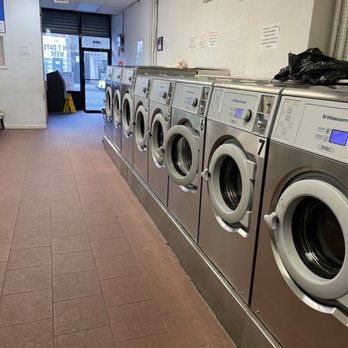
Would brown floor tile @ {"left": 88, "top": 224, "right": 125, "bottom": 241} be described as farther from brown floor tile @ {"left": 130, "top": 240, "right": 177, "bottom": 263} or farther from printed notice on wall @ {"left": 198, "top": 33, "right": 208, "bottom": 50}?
printed notice on wall @ {"left": 198, "top": 33, "right": 208, "bottom": 50}

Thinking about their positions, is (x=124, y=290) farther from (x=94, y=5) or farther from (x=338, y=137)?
(x=94, y=5)

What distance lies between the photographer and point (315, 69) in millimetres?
2125

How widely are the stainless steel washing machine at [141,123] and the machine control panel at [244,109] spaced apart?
1.37 meters

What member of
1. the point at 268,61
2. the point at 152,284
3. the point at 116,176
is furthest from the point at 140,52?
the point at 152,284

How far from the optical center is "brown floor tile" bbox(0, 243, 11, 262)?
8.31ft

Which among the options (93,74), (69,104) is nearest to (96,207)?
(69,104)

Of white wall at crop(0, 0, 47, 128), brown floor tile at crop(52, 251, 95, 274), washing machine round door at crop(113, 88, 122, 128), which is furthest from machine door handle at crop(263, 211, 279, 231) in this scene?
white wall at crop(0, 0, 47, 128)

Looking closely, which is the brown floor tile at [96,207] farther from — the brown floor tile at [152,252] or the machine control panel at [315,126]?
the machine control panel at [315,126]

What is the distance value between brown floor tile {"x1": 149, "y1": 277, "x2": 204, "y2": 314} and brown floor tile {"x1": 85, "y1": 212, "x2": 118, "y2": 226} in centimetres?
105

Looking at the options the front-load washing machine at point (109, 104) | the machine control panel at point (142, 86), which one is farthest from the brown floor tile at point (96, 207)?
the front-load washing machine at point (109, 104)

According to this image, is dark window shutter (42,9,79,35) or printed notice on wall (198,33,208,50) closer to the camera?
printed notice on wall (198,33,208,50)

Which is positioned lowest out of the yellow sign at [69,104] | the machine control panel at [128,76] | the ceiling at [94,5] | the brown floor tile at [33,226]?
the brown floor tile at [33,226]

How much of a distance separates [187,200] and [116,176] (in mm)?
2213

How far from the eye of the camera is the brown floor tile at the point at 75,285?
217cm
